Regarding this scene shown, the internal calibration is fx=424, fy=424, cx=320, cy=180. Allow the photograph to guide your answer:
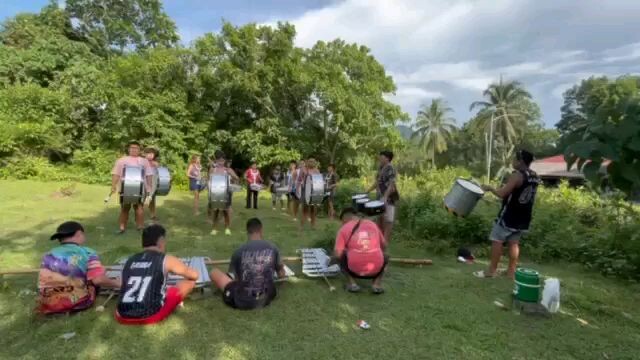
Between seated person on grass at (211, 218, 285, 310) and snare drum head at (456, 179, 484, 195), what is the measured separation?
308 centimetres

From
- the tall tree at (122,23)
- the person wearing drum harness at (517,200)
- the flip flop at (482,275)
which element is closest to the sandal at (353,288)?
the flip flop at (482,275)

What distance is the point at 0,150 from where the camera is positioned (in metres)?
18.6

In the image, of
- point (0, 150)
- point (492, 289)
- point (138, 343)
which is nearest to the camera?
point (138, 343)

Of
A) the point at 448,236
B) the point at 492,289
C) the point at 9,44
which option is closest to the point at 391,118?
the point at 448,236

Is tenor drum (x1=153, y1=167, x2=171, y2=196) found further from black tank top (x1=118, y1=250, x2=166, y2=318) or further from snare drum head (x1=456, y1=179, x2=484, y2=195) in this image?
snare drum head (x1=456, y1=179, x2=484, y2=195)

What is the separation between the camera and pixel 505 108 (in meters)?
43.2

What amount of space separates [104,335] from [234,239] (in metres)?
4.37

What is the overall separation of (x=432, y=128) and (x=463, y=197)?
46102 mm

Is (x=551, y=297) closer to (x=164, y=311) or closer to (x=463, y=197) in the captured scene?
(x=463, y=197)

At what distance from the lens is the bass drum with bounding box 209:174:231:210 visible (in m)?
8.20

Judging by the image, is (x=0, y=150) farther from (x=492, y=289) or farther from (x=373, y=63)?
(x=492, y=289)

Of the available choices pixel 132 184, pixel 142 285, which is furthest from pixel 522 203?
pixel 132 184

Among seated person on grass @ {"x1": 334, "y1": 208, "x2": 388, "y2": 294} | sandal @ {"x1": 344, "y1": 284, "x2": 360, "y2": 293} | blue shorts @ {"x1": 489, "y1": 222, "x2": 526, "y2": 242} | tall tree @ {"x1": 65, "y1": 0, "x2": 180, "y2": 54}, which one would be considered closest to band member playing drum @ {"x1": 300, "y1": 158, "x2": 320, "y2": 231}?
seated person on grass @ {"x1": 334, "y1": 208, "x2": 388, "y2": 294}

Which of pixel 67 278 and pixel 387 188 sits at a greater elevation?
pixel 387 188
